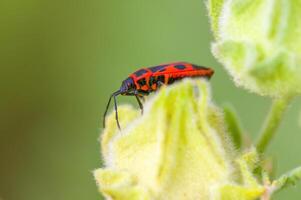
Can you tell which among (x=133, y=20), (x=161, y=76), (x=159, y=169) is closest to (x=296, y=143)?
(x=133, y=20)

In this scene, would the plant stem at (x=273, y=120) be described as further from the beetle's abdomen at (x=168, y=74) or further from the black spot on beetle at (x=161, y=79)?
the black spot on beetle at (x=161, y=79)

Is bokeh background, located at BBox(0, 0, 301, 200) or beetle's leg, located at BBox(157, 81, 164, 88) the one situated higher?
beetle's leg, located at BBox(157, 81, 164, 88)

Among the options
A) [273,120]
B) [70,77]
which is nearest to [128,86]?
[273,120]

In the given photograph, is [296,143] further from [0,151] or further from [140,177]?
[140,177]

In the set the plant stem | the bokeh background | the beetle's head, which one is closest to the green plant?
the plant stem

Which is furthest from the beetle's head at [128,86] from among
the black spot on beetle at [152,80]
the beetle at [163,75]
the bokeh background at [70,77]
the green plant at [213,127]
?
the bokeh background at [70,77]

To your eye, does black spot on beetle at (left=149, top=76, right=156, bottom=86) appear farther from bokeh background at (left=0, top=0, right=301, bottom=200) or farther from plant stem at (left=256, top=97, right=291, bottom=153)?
bokeh background at (left=0, top=0, right=301, bottom=200)

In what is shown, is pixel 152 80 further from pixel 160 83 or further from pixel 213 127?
pixel 213 127
